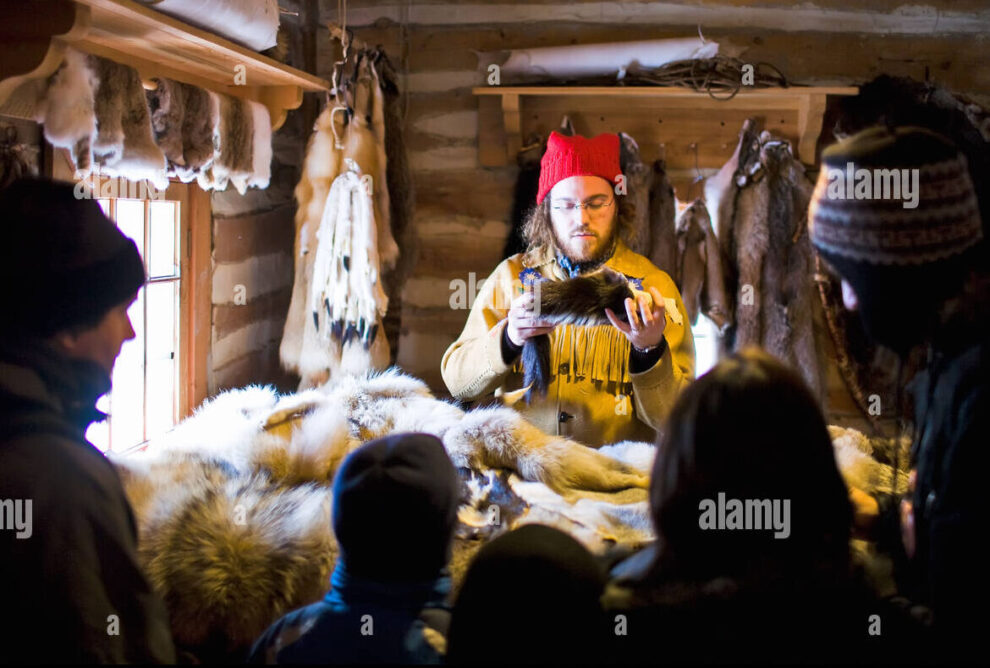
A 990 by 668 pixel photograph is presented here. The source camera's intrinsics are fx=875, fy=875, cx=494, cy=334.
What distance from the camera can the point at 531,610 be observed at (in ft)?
2.97

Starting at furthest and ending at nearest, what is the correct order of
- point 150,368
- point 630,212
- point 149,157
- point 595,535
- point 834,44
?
1. point 834,44
2. point 630,212
3. point 150,368
4. point 149,157
5. point 595,535

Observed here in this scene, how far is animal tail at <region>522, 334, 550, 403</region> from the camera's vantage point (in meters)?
2.28

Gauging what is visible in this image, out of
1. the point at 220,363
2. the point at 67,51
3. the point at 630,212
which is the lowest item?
the point at 220,363

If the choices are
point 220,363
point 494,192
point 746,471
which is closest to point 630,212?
point 494,192

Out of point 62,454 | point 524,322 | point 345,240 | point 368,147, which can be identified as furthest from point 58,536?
point 368,147

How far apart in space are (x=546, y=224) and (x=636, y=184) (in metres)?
0.65

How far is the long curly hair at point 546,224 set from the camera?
2.43 meters

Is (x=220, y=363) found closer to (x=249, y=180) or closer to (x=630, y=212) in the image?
(x=249, y=180)

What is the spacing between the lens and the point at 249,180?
2350 mm

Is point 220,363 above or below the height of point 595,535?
above

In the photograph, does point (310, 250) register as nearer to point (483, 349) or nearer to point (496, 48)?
point (483, 349)

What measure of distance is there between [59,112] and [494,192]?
1959 millimetres

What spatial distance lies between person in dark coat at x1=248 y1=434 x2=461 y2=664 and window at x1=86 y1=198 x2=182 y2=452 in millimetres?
1223

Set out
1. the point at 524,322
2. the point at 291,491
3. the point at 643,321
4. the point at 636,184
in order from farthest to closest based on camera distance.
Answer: the point at 636,184
the point at 524,322
the point at 643,321
the point at 291,491
